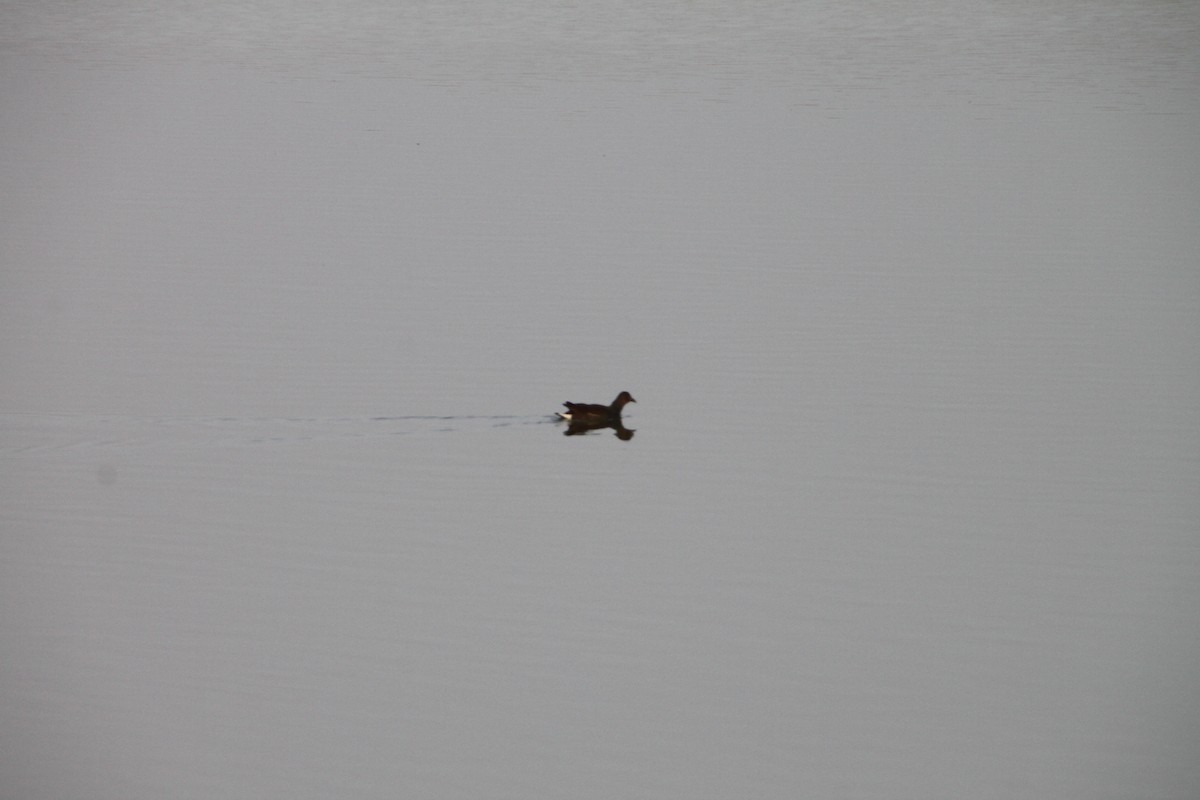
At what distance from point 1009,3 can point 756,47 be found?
22.4 ft

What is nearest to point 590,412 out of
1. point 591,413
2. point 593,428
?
point 591,413

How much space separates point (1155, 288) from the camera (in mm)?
12711

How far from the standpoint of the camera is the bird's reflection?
396 inches

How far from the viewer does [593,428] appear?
10.1 m

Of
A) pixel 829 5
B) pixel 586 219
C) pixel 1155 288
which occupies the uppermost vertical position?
pixel 829 5

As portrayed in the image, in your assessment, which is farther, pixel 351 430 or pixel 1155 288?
pixel 1155 288

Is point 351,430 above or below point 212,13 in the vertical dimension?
below

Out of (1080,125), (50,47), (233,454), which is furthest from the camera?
(50,47)

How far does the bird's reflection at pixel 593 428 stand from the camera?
1005cm

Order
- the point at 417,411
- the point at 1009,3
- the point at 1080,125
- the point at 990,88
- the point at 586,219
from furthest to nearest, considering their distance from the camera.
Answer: the point at 1009,3 → the point at 990,88 → the point at 1080,125 → the point at 586,219 → the point at 417,411

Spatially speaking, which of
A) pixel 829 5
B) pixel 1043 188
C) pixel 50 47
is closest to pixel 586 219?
pixel 1043 188

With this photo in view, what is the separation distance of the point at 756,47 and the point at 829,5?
567 cm

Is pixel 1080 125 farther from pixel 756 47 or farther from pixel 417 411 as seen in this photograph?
pixel 417 411

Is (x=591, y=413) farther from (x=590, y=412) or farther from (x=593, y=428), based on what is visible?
(x=593, y=428)
